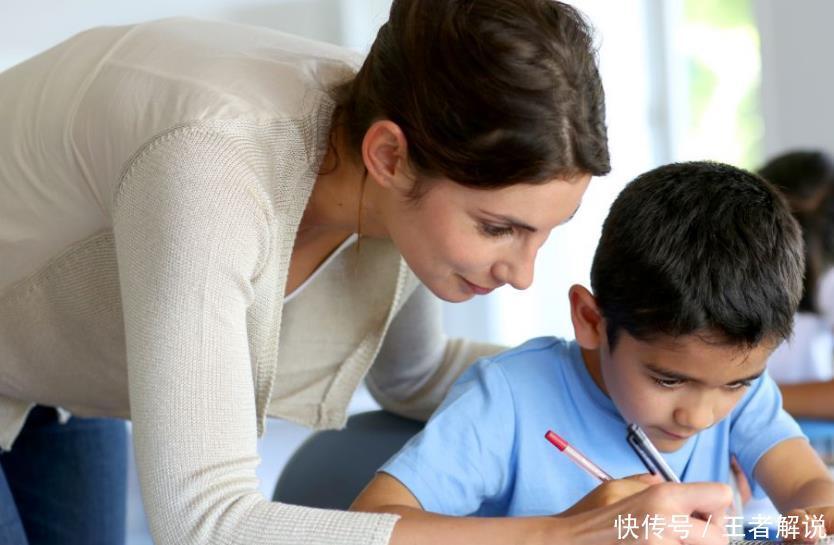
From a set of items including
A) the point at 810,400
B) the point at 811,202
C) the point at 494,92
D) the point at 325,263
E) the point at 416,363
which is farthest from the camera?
the point at 811,202

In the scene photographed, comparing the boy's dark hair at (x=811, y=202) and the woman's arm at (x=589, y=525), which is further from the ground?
the woman's arm at (x=589, y=525)

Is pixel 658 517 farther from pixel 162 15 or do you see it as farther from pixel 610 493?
pixel 162 15

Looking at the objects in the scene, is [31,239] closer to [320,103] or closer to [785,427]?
[320,103]

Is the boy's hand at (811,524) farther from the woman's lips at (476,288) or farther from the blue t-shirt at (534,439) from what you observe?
→ the woman's lips at (476,288)

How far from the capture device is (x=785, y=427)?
1190 mm

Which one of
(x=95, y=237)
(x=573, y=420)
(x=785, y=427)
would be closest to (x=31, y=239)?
(x=95, y=237)

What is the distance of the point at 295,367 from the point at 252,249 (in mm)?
424

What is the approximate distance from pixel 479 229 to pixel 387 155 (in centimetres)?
11

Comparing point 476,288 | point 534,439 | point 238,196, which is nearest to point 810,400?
point 534,439

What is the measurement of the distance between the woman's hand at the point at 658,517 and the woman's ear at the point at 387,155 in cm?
33

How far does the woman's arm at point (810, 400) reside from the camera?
1699mm

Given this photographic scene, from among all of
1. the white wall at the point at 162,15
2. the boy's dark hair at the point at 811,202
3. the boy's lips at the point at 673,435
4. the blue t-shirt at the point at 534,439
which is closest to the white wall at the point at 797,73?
the boy's dark hair at the point at 811,202

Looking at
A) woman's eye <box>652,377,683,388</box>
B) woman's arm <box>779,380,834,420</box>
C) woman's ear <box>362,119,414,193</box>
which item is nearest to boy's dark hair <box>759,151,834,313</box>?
woman's arm <box>779,380,834,420</box>

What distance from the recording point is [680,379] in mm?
1050
